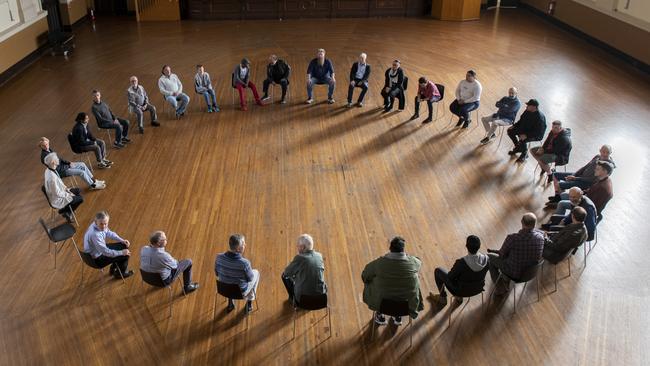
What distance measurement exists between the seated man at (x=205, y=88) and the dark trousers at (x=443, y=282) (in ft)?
20.6

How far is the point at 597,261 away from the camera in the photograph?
21.2ft

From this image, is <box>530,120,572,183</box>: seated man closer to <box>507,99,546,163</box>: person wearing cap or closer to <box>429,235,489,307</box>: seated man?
<box>507,99,546,163</box>: person wearing cap

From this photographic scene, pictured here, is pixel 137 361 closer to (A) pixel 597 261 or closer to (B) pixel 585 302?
(B) pixel 585 302

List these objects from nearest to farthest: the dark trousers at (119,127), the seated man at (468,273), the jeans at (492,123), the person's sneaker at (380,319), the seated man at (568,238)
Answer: the seated man at (468,273), the person's sneaker at (380,319), the seated man at (568,238), the dark trousers at (119,127), the jeans at (492,123)

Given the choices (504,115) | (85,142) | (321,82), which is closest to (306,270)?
(85,142)

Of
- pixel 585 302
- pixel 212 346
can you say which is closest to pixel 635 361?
pixel 585 302

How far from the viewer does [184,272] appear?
19.3 ft

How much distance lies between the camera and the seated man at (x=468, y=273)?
5.16 m

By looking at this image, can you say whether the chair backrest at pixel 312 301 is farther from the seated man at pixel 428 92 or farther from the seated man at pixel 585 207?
the seated man at pixel 428 92

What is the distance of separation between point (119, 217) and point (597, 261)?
601 centimetres

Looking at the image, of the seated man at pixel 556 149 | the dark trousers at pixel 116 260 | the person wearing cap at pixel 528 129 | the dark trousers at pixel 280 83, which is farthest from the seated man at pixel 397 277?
the dark trousers at pixel 280 83

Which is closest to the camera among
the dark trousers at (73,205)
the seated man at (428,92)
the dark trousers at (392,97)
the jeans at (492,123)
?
the dark trousers at (73,205)

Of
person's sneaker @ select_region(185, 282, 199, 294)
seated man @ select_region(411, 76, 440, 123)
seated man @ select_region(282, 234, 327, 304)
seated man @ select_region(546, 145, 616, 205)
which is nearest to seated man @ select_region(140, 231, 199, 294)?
person's sneaker @ select_region(185, 282, 199, 294)

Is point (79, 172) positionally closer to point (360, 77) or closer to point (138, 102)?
point (138, 102)
